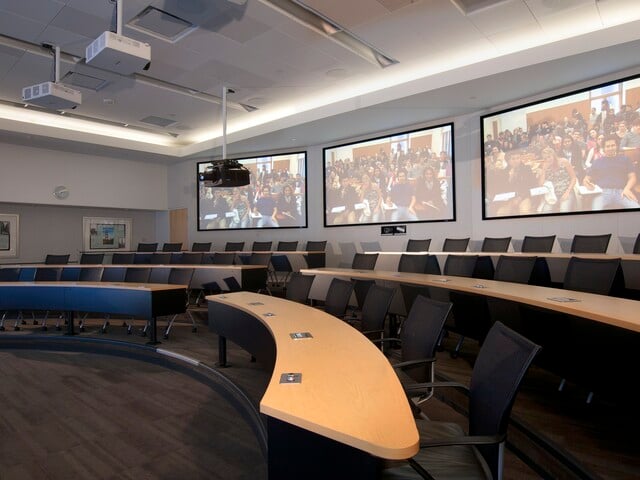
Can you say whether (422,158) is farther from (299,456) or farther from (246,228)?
(299,456)

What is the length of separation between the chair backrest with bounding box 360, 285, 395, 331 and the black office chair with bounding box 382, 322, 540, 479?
3.90 feet

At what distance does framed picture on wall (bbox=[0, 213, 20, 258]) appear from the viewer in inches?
380

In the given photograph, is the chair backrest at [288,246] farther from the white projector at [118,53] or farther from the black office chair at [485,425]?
the black office chair at [485,425]

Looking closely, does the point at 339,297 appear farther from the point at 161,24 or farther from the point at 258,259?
the point at 258,259

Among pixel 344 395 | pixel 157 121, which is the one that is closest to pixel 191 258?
pixel 157 121

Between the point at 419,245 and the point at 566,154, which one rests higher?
the point at 566,154

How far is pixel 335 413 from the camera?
1.26m

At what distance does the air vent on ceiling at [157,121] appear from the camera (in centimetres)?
904

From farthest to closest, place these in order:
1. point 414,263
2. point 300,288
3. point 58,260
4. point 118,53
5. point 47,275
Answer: point 58,260, point 47,275, point 414,263, point 300,288, point 118,53

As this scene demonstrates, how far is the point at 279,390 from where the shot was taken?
146cm

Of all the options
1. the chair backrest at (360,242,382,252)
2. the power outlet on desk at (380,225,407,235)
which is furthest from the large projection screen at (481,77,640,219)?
the chair backrest at (360,242,382,252)

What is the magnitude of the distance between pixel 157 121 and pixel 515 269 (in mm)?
8002

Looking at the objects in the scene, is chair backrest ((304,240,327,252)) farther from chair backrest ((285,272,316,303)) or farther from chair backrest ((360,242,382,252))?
chair backrest ((285,272,316,303))

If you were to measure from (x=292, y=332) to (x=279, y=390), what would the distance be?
98 centimetres
